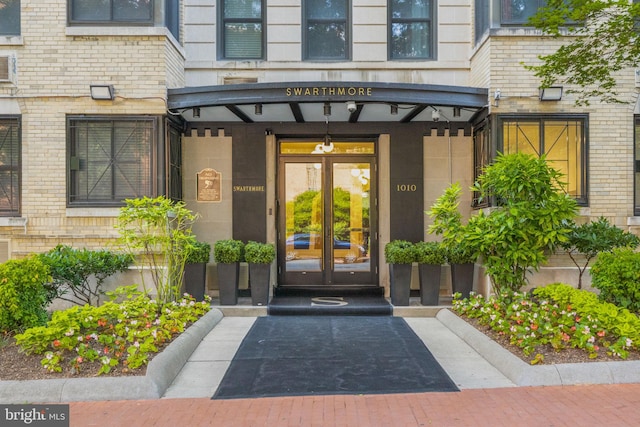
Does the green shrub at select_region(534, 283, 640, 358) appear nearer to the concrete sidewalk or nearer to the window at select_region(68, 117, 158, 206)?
the concrete sidewalk

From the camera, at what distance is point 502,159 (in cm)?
762

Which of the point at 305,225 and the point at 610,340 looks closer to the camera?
the point at 610,340

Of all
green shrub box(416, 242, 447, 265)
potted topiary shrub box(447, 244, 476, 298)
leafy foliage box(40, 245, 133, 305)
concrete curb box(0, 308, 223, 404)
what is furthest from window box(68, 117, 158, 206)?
potted topiary shrub box(447, 244, 476, 298)

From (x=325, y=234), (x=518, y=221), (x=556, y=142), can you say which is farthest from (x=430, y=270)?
(x=556, y=142)

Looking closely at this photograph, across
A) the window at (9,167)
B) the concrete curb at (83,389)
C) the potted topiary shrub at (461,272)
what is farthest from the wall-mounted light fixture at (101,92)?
the potted topiary shrub at (461,272)

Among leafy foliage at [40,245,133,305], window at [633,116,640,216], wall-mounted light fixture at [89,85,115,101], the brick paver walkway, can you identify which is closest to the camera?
the brick paver walkway

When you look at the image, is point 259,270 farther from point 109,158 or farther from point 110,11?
point 110,11

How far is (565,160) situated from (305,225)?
5.00 m

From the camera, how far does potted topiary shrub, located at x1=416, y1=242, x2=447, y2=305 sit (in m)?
9.06

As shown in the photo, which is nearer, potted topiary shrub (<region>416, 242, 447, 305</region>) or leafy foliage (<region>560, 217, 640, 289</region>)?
leafy foliage (<region>560, 217, 640, 289</region>)

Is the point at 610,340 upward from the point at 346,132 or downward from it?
downward

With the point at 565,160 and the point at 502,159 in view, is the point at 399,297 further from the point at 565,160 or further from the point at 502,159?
the point at 565,160

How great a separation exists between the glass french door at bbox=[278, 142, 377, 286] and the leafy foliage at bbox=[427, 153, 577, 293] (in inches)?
116

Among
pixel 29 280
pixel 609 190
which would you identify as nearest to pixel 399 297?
pixel 609 190
